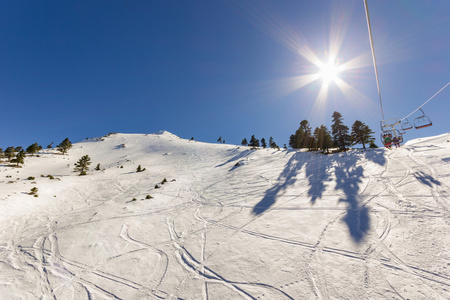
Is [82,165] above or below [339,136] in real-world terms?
below

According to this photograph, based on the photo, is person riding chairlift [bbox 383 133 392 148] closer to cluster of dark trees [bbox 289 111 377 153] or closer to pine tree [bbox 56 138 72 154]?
cluster of dark trees [bbox 289 111 377 153]

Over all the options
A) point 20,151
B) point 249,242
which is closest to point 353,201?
point 249,242

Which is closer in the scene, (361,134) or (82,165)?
(82,165)

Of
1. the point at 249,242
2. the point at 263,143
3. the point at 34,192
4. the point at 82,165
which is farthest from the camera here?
the point at 263,143

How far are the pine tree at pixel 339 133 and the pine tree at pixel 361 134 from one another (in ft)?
8.91

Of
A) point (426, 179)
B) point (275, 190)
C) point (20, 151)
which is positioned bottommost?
point (275, 190)

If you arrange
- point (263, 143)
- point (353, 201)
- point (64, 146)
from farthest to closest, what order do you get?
point (263, 143), point (64, 146), point (353, 201)

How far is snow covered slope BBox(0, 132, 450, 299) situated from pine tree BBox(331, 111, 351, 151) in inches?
838

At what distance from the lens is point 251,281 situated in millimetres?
5668

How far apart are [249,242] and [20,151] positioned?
5837 centimetres

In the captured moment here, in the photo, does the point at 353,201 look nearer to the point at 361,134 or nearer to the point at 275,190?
the point at 275,190

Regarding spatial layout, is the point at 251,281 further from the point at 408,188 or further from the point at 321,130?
the point at 321,130

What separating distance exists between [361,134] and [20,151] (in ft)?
267

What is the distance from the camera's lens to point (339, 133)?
36188mm
